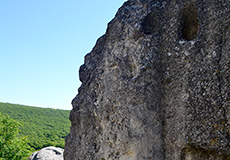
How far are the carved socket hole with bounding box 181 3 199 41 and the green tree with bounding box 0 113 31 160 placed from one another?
12366 mm

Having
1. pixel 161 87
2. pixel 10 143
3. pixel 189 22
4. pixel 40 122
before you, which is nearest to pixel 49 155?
pixel 10 143

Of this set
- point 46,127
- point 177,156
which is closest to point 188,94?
point 177,156

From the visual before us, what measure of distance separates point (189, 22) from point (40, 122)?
36.5m

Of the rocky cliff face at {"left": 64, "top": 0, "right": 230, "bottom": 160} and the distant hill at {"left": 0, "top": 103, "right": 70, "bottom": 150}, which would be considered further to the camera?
the distant hill at {"left": 0, "top": 103, "right": 70, "bottom": 150}

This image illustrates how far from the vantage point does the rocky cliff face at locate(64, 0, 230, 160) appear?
10.1 feet

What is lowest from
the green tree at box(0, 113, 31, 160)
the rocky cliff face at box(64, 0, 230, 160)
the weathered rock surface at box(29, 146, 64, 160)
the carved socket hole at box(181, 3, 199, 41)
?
the weathered rock surface at box(29, 146, 64, 160)

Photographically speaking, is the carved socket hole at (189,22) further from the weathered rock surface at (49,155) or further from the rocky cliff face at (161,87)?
the weathered rock surface at (49,155)

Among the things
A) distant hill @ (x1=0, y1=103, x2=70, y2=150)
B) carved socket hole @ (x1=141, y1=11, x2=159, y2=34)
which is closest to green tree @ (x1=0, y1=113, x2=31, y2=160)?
distant hill @ (x1=0, y1=103, x2=70, y2=150)

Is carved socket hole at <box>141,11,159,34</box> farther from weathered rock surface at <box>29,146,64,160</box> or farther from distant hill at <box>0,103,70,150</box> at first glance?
distant hill at <box>0,103,70,150</box>

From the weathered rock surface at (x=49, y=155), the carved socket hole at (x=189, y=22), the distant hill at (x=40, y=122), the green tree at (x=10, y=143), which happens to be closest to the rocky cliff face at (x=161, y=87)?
the carved socket hole at (x=189, y=22)

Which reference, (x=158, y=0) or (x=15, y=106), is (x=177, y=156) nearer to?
(x=158, y=0)

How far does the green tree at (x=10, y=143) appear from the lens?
13.7 meters

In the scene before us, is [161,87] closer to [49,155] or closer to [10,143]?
[10,143]

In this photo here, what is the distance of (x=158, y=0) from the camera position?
405cm
